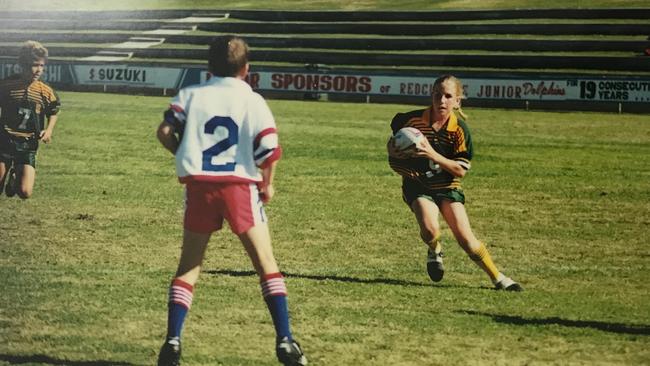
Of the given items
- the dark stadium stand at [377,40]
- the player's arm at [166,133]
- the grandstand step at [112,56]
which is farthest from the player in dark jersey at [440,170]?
the grandstand step at [112,56]

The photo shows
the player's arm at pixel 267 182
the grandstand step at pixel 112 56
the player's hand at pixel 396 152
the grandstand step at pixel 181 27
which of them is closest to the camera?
the player's arm at pixel 267 182

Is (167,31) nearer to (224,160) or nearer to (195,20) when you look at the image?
(195,20)

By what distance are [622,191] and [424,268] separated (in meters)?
7.50

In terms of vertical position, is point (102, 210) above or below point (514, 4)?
below

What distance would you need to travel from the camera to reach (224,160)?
21.0 ft

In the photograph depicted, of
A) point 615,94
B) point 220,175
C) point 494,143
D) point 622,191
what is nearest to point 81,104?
point 494,143

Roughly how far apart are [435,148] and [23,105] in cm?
597

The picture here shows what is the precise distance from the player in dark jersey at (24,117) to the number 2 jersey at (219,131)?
7.01 m

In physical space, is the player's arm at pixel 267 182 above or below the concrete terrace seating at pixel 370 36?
below

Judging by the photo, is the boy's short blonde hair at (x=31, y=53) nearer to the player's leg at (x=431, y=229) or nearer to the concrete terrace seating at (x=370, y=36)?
the player's leg at (x=431, y=229)

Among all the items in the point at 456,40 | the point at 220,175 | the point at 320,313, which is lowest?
the point at 320,313

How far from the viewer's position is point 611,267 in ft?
35.1

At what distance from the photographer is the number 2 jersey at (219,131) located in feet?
20.9

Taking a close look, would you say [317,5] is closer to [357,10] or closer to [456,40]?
[357,10]
